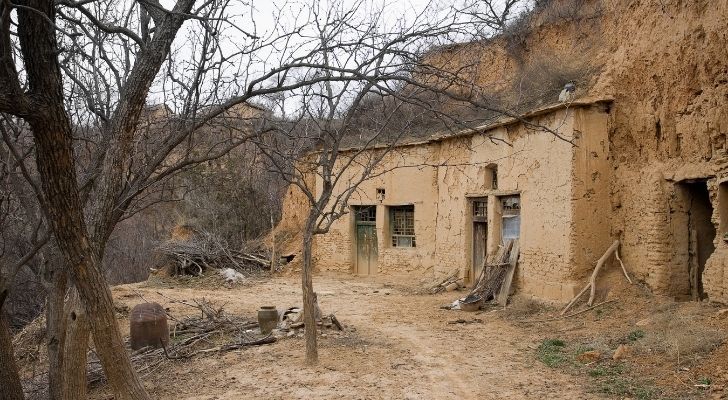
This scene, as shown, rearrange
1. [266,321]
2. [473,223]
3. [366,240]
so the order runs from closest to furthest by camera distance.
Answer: [266,321], [473,223], [366,240]

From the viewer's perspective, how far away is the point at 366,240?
2108 cm

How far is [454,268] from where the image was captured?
16734 millimetres

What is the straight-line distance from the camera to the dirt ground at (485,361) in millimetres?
6965

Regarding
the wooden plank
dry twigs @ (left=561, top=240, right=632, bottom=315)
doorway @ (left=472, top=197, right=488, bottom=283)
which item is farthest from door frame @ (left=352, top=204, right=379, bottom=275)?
dry twigs @ (left=561, top=240, right=632, bottom=315)

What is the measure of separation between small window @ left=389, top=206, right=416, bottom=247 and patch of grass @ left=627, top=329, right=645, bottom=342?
1079 cm

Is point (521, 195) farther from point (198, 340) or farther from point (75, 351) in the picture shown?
point (75, 351)

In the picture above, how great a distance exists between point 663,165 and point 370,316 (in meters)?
6.47

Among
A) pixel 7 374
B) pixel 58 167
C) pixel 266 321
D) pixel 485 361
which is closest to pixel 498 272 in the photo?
pixel 485 361

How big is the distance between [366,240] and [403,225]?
1803 millimetres

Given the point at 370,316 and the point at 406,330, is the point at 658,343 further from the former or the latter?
the point at 370,316

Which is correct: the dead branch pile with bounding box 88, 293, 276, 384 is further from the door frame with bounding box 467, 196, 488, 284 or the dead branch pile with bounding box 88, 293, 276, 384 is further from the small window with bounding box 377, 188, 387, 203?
the small window with bounding box 377, 188, 387, 203

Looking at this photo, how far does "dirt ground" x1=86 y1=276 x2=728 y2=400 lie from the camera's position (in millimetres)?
6965

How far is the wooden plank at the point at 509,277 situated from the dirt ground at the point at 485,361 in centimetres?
67

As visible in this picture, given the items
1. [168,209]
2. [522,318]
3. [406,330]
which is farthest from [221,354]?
[168,209]
